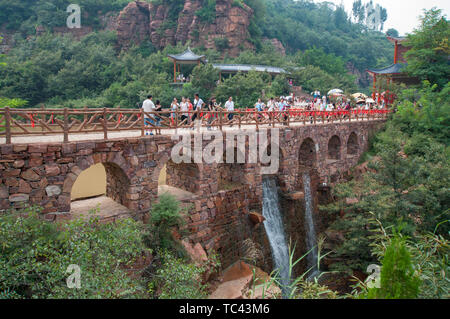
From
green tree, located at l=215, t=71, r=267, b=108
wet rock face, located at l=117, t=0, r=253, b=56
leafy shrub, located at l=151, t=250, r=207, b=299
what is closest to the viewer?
leafy shrub, located at l=151, t=250, r=207, b=299

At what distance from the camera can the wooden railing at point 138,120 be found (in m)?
8.51

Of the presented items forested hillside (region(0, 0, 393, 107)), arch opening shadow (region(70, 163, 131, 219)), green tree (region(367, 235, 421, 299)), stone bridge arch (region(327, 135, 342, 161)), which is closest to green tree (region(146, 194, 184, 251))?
arch opening shadow (region(70, 163, 131, 219))

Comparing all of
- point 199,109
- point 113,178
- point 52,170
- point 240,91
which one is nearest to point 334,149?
point 199,109

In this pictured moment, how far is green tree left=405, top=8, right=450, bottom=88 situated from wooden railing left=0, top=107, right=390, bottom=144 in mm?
3935

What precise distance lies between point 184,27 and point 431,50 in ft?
101

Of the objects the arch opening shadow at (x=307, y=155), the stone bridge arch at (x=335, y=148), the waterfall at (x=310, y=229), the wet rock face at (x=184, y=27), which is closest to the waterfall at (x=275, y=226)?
the waterfall at (x=310, y=229)

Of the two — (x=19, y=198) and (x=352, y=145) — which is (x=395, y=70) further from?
(x=19, y=198)

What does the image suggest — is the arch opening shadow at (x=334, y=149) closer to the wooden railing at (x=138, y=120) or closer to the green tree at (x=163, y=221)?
the wooden railing at (x=138, y=120)

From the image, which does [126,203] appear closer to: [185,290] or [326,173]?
[185,290]

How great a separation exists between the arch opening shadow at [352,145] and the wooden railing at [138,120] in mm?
1225

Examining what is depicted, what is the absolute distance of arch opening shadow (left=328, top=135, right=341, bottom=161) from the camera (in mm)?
21578

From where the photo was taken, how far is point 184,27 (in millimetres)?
46156

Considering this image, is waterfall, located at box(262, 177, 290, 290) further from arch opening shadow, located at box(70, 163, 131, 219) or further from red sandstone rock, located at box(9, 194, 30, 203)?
red sandstone rock, located at box(9, 194, 30, 203)
